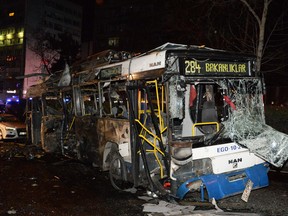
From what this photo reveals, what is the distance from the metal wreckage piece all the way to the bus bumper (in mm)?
503

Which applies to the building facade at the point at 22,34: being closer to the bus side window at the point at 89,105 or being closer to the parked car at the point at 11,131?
the parked car at the point at 11,131

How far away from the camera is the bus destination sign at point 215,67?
219 inches

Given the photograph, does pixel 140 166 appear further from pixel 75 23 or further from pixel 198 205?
pixel 75 23

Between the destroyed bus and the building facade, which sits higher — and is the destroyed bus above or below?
below

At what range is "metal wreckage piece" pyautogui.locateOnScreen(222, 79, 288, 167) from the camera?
19.6 feet

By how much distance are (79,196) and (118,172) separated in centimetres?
105

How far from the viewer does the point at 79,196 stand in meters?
6.85

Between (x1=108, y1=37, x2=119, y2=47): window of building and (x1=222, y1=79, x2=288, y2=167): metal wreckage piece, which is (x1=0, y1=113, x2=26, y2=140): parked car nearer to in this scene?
(x1=222, y1=79, x2=288, y2=167): metal wreckage piece

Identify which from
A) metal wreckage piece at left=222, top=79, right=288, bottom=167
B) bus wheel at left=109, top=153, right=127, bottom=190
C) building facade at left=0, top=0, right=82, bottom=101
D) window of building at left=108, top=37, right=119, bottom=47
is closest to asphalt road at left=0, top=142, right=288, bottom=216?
bus wheel at left=109, top=153, right=127, bottom=190

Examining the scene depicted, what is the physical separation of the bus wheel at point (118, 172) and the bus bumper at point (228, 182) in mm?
1745

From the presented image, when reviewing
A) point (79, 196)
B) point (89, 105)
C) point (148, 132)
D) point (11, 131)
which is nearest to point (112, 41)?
point (11, 131)

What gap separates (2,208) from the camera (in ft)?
19.6

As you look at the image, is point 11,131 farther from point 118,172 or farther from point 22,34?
point 22,34

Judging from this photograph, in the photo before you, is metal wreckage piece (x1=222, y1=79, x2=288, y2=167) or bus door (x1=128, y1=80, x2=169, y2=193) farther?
bus door (x1=128, y1=80, x2=169, y2=193)
